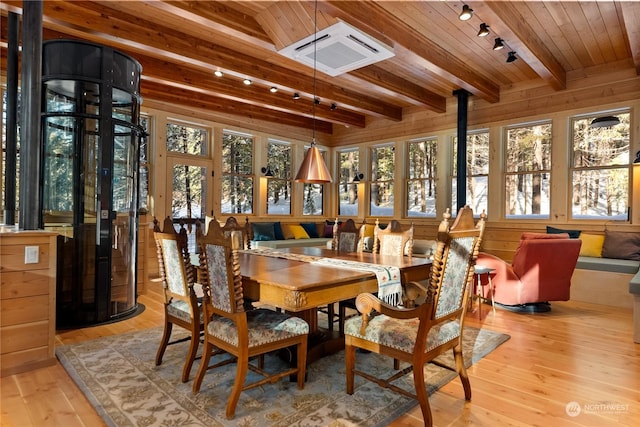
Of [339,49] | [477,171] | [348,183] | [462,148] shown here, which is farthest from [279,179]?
[339,49]

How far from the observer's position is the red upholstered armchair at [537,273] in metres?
3.87

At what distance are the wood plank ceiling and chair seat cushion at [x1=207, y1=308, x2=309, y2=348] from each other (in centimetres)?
246

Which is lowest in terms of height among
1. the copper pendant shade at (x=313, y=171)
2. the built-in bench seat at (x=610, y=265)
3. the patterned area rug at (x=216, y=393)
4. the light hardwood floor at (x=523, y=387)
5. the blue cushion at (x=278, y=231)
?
the light hardwood floor at (x=523, y=387)

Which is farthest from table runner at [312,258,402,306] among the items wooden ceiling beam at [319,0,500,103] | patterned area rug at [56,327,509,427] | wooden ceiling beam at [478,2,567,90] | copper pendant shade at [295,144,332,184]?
wooden ceiling beam at [478,2,567,90]

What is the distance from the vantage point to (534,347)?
3090 mm

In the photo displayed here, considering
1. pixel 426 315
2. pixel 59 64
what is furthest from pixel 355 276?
pixel 59 64

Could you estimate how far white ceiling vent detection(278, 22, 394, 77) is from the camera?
11.1ft

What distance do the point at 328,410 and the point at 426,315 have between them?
77 centimetres

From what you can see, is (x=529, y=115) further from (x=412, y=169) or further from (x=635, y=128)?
(x=412, y=169)

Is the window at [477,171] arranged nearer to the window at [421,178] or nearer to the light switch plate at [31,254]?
the window at [421,178]

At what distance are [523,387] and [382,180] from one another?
588cm

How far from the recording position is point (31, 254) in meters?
2.60

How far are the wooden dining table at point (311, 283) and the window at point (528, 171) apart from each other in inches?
161

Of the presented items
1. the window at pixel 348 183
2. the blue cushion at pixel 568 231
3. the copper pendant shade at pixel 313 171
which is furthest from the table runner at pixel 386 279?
the window at pixel 348 183
